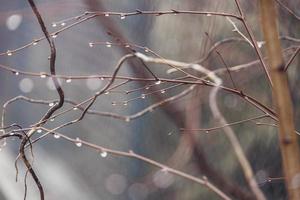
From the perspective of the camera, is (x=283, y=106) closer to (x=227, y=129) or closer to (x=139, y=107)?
(x=227, y=129)

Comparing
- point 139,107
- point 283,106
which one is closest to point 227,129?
point 283,106

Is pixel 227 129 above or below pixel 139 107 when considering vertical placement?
above

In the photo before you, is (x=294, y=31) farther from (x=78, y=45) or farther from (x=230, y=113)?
(x=78, y=45)

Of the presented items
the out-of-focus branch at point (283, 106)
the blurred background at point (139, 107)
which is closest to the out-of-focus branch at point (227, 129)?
the out-of-focus branch at point (283, 106)

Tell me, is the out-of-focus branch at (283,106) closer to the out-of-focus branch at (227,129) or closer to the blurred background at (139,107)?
the out-of-focus branch at (227,129)

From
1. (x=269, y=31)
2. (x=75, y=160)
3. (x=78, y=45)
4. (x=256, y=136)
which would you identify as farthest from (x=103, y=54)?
(x=269, y=31)

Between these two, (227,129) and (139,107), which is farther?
(139,107)

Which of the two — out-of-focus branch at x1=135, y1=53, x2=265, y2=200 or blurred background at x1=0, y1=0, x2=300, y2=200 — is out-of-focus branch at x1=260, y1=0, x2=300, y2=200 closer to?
out-of-focus branch at x1=135, y1=53, x2=265, y2=200
